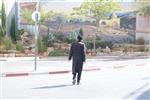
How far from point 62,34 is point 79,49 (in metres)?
20.6

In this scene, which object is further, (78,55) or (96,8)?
(96,8)

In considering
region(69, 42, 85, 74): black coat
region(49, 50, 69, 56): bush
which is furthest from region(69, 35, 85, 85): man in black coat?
region(49, 50, 69, 56): bush

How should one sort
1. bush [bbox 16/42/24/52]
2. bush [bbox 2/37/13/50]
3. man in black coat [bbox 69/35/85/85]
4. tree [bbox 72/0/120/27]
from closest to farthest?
man in black coat [bbox 69/35/85/85]
bush [bbox 2/37/13/50]
bush [bbox 16/42/24/52]
tree [bbox 72/0/120/27]

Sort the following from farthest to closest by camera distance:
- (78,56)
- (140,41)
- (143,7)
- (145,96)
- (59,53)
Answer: (143,7)
(140,41)
(59,53)
(78,56)
(145,96)

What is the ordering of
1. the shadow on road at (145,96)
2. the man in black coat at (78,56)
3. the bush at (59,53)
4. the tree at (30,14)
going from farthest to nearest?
the tree at (30,14) → the bush at (59,53) → the man in black coat at (78,56) → the shadow on road at (145,96)

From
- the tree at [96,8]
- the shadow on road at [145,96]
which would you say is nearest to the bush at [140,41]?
the tree at [96,8]

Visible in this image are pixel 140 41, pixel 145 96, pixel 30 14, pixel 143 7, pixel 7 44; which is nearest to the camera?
pixel 145 96

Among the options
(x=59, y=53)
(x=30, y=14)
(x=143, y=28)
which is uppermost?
(x=30, y=14)

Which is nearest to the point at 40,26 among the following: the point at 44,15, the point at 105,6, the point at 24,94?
the point at 44,15

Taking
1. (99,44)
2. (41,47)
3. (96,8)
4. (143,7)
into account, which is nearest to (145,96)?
(41,47)

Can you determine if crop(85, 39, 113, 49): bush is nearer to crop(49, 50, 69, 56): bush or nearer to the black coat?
crop(49, 50, 69, 56): bush

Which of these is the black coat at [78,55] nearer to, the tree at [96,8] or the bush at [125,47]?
the tree at [96,8]

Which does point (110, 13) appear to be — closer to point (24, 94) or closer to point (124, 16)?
point (124, 16)

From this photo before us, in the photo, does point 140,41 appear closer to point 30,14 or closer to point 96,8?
point 96,8
